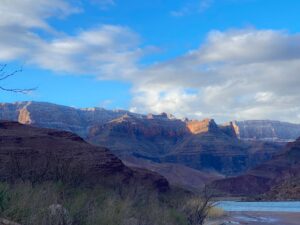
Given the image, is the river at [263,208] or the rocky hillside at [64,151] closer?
the rocky hillside at [64,151]

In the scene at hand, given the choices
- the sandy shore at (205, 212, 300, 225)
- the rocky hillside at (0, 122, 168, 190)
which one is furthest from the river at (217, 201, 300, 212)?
the rocky hillside at (0, 122, 168, 190)

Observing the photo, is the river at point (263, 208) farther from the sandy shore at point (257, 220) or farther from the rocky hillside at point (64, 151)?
the rocky hillside at point (64, 151)

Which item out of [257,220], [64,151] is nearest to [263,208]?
[257,220]

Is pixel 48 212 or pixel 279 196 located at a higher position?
pixel 48 212

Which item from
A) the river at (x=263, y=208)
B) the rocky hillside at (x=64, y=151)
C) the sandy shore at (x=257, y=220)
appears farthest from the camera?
the river at (x=263, y=208)

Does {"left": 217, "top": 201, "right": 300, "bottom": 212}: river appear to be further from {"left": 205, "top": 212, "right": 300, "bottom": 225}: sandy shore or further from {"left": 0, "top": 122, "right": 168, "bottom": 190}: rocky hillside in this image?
{"left": 0, "top": 122, "right": 168, "bottom": 190}: rocky hillside

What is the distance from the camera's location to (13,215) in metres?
13.9

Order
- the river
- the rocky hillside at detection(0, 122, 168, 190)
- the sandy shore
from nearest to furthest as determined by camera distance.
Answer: the rocky hillside at detection(0, 122, 168, 190) → the sandy shore → the river

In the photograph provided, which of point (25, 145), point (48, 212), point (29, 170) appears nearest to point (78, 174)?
point (29, 170)

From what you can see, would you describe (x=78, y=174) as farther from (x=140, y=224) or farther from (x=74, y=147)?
(x=74, y=147)

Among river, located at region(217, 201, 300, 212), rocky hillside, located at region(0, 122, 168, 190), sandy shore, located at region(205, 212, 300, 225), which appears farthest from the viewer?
river, located at region(217, 201, 300, 212)

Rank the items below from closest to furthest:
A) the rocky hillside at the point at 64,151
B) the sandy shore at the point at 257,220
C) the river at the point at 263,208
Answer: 1. the rocky hillside at the point at 64,151
2. the sandy shore at the point at 257,220
3. the river at the point at 263,208

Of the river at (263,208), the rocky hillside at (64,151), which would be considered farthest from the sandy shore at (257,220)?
the river at (263,208)

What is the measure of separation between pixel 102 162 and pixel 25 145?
9488 millimetres
